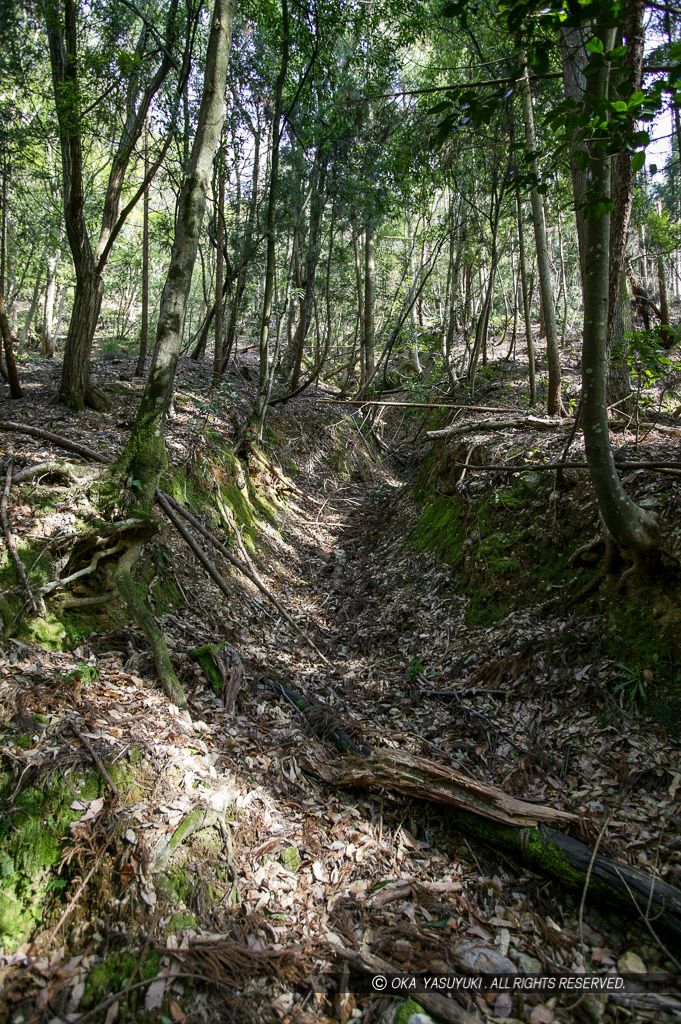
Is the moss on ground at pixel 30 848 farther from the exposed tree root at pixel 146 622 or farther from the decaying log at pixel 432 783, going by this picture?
the decaying log at pixel 432 783

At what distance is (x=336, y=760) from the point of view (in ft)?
13.5

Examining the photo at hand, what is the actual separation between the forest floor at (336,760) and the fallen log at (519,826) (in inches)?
3.3

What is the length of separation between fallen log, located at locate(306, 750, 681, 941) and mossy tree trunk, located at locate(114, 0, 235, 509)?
3.08 metres

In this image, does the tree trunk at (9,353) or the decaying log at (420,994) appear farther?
the tree trunk at (9,353)

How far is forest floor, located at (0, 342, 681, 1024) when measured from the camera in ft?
8.36

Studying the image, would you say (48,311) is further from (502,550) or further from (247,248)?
(502,550)

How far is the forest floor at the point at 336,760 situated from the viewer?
2.55 meters

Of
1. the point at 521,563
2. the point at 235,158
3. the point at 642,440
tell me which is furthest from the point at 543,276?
the point at 235,158

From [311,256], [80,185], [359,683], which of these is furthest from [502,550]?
[311,256]

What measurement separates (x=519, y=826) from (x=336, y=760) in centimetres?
144

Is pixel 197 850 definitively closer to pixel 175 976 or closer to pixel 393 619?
pixel 175 976

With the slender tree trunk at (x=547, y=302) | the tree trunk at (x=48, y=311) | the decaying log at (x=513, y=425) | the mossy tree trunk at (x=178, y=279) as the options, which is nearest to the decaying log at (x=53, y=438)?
the mossy tree trunk at (x=178, y=279)

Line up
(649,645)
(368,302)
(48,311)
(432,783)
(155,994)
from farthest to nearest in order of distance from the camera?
(48,311)
(368,302)
(649,645)
(432,783)
(155,994)

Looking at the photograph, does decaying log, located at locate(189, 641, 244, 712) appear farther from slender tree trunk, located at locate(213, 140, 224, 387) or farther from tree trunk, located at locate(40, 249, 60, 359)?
tree trunk, located at locate(40, 249, 60, 359)
